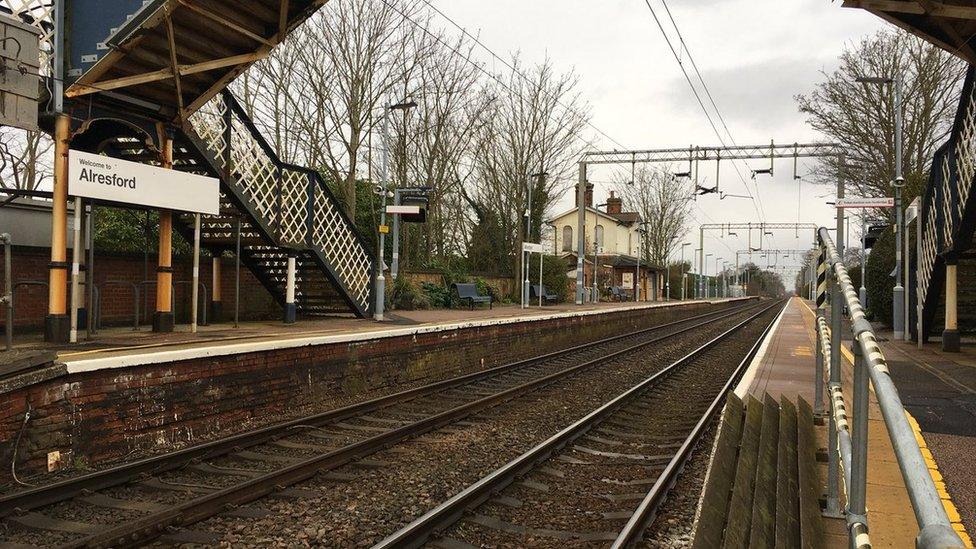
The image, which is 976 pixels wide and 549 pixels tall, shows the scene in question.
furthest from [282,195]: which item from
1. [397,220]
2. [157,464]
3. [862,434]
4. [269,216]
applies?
[862,434]

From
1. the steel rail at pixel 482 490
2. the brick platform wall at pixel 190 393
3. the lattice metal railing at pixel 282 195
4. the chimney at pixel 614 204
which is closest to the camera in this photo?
the steel rail at pixel 482 490

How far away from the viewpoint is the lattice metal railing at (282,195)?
10828mm

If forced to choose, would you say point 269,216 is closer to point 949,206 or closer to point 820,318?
point 820,318

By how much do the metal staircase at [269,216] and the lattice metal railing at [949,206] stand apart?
10.7 meters

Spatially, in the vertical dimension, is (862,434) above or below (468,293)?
below

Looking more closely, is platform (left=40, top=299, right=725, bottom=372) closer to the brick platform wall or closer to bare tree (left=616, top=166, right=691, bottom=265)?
the brick platform wall

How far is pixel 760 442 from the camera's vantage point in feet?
18.5

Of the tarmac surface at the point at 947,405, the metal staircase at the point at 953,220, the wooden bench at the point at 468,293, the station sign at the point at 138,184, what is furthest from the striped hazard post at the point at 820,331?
the wooden bench at the point at 468,293

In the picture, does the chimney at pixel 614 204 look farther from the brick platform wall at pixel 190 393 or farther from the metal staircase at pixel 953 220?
the brick platform wall at pixel 190 393

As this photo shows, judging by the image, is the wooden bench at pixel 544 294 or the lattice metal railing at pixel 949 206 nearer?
the lattice metal railing at pixel 949 206

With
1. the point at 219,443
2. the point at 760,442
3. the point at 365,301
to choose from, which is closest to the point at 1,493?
the point at 219,443

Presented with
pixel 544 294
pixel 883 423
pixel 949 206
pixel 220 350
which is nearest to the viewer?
pixel 883 423

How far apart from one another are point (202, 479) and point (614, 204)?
2423 inches

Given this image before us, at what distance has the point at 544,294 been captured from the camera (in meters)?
32.6
